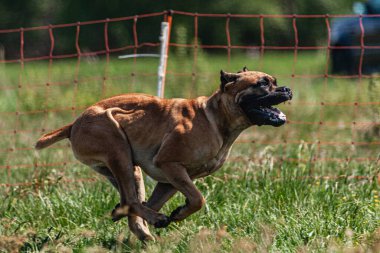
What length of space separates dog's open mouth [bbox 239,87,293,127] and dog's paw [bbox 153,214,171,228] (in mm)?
925

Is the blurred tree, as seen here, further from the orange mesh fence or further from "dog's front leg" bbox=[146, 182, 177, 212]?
"dog's front leg" bbox=[146, 182, 177, 212]

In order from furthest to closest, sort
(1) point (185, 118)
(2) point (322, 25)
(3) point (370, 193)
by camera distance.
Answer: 1. (2) point (322, 25)
2. (3) point (370, 193)
3. (1) point (185, 118)

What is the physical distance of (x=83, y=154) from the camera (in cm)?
688

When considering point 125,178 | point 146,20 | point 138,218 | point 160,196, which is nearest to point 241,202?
point 160,196

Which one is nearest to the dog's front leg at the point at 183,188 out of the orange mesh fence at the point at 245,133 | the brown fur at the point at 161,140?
the brown fur at the point at 161,140

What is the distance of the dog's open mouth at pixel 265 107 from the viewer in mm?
6496

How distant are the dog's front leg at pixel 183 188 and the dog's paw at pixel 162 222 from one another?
35 millimetres

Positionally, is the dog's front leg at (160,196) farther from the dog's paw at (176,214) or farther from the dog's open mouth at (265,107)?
the dog's open mouth at (265,107)

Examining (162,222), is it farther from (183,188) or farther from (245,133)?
(245,133)

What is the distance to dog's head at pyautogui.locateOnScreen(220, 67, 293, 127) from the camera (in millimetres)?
6504

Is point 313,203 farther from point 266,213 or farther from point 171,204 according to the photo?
point 171,204

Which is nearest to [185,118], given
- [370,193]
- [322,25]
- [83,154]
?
[83,154]

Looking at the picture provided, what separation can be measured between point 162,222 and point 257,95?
114 centimetres

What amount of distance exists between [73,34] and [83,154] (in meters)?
22.3
